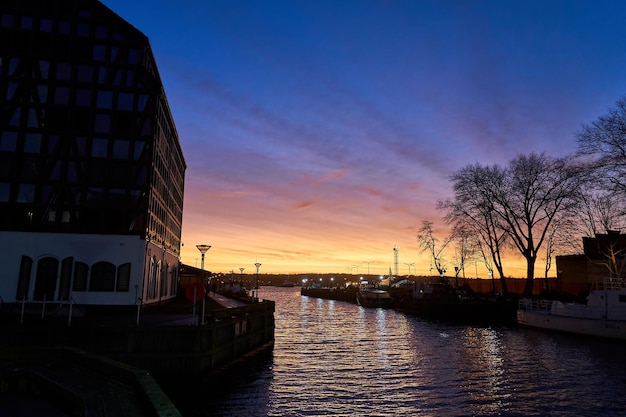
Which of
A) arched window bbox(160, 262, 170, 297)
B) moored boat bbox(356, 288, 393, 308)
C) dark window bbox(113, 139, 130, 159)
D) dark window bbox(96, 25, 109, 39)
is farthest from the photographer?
moored boat bbox(356, 288, 393, 308)

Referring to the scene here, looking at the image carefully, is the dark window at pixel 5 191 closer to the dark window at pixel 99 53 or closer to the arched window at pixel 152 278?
the arched window at pixel 152 278

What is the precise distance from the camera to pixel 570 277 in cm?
8356

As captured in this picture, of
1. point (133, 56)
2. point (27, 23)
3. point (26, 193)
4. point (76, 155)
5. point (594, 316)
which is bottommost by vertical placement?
point (594, 316)

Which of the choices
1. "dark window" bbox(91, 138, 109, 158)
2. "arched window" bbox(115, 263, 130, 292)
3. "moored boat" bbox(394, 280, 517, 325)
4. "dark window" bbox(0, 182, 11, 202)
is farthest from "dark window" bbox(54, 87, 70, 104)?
Answer: "moored boat" bbox(394, 280, 517, 325)

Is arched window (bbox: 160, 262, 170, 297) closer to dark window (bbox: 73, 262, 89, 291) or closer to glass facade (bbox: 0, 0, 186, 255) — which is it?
glass facade (bbox: 0, 0, 186, 255)

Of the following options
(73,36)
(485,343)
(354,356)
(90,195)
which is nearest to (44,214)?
(90,195)

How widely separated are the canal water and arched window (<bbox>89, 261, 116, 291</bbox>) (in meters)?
17.0

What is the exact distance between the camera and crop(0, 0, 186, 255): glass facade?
1666 inches

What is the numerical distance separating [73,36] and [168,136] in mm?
16357

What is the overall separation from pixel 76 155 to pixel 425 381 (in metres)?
38.0

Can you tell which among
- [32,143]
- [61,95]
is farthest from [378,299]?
[32,143]

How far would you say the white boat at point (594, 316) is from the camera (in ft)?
133

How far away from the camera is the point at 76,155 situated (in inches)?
1715

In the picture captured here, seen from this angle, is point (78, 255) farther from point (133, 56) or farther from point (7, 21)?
point (7, 21)
